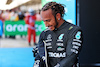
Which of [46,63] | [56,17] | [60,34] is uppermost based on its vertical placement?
[56,17]

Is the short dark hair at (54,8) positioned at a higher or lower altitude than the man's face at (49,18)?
higher

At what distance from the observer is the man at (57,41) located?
4.98 feet

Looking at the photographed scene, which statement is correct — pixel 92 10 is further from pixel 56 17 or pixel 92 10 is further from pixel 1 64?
pixel 1 64

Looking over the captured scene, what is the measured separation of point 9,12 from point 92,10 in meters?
8.33

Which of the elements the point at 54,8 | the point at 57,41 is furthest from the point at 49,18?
the point at 57,41

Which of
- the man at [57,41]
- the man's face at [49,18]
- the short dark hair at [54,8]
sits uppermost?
the short dark hair at [54,8]

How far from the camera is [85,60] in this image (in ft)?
12.6

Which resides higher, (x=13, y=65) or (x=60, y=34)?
(x=60, y=34)

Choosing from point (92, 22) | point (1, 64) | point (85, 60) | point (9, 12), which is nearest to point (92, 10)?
point (92, 22)

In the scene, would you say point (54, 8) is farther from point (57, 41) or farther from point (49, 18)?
point (57, 41)

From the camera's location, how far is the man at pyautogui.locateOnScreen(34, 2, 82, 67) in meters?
1.52

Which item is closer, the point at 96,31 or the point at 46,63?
the point at 46,63

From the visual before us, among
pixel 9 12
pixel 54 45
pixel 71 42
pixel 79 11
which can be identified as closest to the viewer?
pixel 71 42

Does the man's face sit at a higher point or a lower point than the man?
higher
